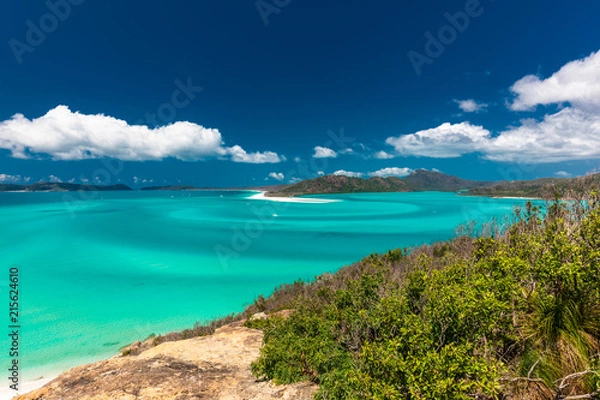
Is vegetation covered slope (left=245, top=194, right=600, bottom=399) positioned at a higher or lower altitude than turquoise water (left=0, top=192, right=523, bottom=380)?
higher

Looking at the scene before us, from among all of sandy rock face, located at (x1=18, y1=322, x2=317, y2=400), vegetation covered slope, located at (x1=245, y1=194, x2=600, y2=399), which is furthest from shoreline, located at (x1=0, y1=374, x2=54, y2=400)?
vegetation covered slope, located at (x1=245, y1=194, x2=600, y2=399)

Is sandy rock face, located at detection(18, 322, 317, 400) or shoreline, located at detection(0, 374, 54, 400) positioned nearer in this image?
sandy rock face, located at detection(18, 322, 317, 400)

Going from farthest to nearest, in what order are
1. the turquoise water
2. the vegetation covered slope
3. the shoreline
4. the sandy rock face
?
the turquoise water < the shoreline < the sandy rock face < the vegetation covered slope

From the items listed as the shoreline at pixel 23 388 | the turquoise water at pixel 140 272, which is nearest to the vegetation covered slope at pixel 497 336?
the shoreline at pixel 23 388

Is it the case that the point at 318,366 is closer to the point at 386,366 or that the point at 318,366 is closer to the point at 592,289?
the point at 386,366

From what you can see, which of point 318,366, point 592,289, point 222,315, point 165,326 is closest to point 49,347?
point 165,326

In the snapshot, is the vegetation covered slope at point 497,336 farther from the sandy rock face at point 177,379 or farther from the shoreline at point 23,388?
the shoreline at point 23,388

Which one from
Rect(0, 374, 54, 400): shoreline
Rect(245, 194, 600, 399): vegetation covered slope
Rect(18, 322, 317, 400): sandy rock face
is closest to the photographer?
Rect(245, 194, 600, 399): vegetation covered slope

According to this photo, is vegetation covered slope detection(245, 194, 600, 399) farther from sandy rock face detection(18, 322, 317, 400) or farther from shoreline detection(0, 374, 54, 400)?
shoreline detection(0, 374, 54, 400)
